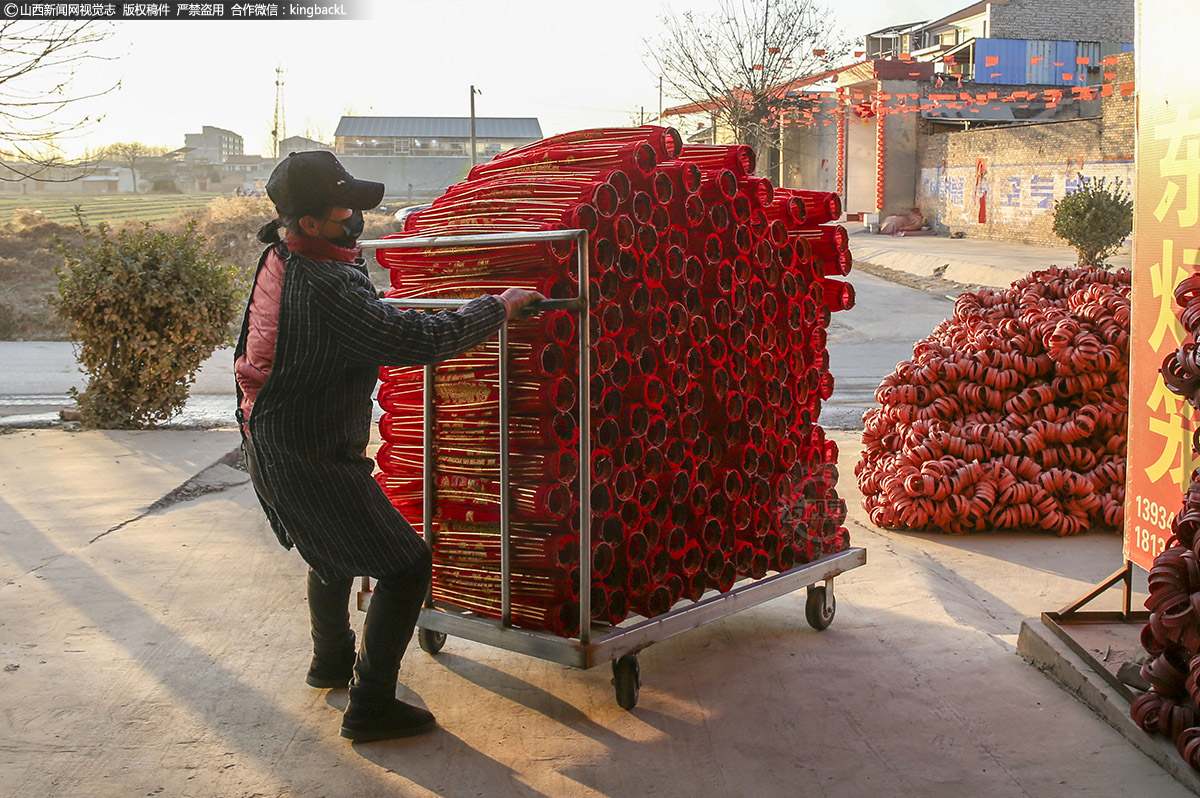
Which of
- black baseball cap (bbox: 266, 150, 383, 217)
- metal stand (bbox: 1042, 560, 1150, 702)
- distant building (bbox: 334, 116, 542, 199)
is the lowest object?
metal stand (bbox: 1042, 560, 1150, 702)

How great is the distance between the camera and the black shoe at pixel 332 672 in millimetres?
4129

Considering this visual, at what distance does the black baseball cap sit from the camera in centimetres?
346

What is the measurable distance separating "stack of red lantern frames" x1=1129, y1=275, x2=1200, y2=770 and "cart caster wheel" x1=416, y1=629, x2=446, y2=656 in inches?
104

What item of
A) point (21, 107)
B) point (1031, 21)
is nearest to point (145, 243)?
point (21, 107)

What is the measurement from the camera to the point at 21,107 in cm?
1022

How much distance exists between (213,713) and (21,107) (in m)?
8.47

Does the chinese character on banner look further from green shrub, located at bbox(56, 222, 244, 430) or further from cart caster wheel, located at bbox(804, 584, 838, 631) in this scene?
green shrub, located at bbox(56, 222, 244, 430)

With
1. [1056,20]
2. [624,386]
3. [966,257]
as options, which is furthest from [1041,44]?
[624,386]

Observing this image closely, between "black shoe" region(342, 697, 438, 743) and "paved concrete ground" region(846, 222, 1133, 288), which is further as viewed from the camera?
"paved concrete ground" region(846, 222, 1133, 288)

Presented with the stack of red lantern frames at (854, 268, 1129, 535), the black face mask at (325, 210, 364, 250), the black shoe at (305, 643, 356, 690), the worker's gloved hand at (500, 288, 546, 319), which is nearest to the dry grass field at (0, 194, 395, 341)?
the stack of red lantern frames at (854, 268, 1129, 535)

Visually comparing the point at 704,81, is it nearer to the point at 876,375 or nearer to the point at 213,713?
the point at 876,375

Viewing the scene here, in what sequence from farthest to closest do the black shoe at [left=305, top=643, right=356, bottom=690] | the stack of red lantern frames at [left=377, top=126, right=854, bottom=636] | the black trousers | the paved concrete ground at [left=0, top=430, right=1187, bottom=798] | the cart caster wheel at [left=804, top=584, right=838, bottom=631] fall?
1. the cart caster wheel at [left=804, top=584, right=838, bottom=631]
2. the black shoe at [left=305, top=643, right=356, bottom=690]
3. the stack of red lantern frames at [left=377, top=126, right=854, bottom=636]
4. the black trousers
5. the paved concrete ground at [left=0, top=430, right=1187, bottom=798]

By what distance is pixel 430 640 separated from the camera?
4.53m

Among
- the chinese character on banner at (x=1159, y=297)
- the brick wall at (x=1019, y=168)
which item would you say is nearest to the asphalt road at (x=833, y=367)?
the chinese character on banner at (x=1159, y=297)
